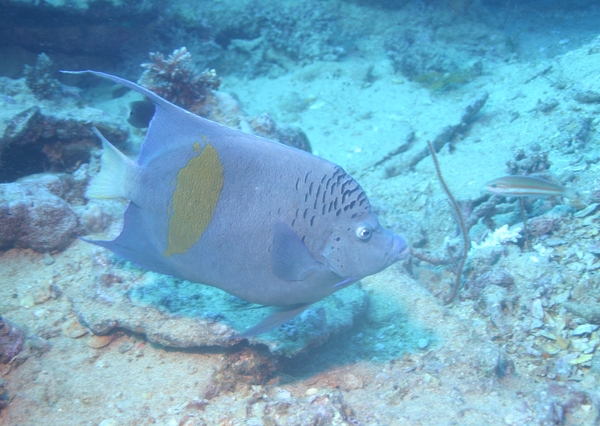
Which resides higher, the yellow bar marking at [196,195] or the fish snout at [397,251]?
the yellow bar marking at [196,195]

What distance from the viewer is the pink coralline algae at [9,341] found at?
2711mm

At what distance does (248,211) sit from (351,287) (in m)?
2.01

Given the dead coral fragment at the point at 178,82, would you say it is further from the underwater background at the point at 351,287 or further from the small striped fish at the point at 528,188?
the small striped fish at the point at 528,188

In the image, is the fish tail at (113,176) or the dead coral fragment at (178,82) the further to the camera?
the dead coral fragment at (178,82)

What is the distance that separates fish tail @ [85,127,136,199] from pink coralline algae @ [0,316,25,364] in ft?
5.29

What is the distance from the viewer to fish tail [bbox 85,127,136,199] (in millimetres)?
2008

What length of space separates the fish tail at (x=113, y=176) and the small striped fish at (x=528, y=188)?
3429mm

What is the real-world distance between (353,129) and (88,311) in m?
5.88

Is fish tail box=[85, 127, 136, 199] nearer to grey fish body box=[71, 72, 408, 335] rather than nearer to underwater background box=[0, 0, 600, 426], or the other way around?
grey fish body box=[71, 72, 408, 335]

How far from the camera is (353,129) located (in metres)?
7.46

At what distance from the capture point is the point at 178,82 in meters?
5.09

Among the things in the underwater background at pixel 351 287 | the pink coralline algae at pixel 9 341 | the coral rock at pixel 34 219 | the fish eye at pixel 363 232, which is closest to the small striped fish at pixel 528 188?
the underwater background at pixel 351 287

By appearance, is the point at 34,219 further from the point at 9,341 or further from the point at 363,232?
the point at 363,232

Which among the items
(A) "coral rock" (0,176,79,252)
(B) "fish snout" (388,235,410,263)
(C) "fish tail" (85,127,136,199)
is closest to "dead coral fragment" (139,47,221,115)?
(A) "coral rock" (0,176,79,252)
